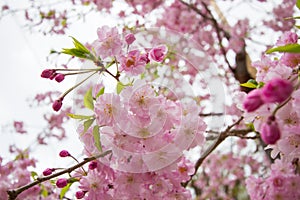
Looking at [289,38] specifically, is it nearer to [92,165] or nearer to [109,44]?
[109,44]

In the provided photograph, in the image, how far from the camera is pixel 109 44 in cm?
129

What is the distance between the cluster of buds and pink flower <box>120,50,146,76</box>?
222 millimetres

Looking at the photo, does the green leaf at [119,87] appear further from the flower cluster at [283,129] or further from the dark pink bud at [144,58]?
the flower cluster at [283,129]

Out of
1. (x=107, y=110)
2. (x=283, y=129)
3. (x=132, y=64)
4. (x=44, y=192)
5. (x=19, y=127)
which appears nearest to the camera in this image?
(x=283, y=129)

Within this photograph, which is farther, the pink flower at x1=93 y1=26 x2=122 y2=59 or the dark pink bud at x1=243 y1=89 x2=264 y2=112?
the pink flower at x1=93 y1=26 x2=122 y2=59

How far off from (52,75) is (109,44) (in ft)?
0.79

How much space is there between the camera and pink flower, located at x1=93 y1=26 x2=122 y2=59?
4.21ft

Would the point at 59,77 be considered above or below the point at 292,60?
above

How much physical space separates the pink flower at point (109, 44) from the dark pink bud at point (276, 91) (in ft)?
2.46

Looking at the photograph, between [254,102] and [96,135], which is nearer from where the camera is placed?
[254,102]

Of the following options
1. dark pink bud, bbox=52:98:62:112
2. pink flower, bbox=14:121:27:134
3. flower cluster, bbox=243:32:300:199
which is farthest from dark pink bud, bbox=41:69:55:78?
pink flower, bbox=14:121:27:134

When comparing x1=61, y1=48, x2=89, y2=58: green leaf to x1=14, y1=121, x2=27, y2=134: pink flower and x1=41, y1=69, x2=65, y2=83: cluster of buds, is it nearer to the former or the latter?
x1=41, y1=69, x2=65, y2=83: cluster of buds

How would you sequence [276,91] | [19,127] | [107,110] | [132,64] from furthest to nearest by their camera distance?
[19,127], [132,64], [107,110], [276,91]

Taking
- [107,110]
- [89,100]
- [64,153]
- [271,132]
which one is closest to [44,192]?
[64,153]
